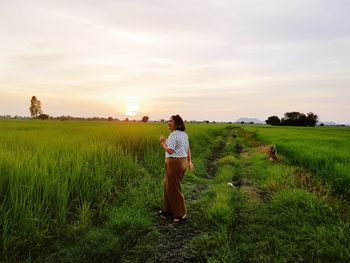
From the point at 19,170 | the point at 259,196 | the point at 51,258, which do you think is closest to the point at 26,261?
the point at 51,258

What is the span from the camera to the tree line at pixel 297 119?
305ft

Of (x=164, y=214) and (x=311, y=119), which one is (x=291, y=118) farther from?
(x=164, y=214)

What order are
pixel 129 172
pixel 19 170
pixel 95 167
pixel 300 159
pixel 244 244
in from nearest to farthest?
pixel 244 244
pixel 19 170
pixel 95 167
pixel 129 172
pixel 300 159

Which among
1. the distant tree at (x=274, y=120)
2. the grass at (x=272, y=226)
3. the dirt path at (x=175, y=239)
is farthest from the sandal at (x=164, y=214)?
the distant tree at (x=274, y=120)

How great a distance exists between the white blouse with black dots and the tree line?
92.8 m

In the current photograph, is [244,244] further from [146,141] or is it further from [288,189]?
[146,141]

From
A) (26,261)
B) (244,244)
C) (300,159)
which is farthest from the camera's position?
(300,159)

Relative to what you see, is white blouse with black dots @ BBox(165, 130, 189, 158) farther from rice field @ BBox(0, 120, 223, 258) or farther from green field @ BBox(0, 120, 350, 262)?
rice field @ BBox(0, 120, 223, 258)

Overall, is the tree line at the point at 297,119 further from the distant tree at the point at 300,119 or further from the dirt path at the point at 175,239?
→ the dirt path at the point at 175,239

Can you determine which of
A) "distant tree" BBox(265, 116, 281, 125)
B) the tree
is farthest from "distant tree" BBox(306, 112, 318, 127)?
the tree

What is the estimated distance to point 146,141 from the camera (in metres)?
14.8

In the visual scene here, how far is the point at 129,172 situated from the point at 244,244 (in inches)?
187

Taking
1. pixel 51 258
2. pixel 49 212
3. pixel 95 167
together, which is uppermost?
pixel 95 167

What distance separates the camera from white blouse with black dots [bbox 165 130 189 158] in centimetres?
705
